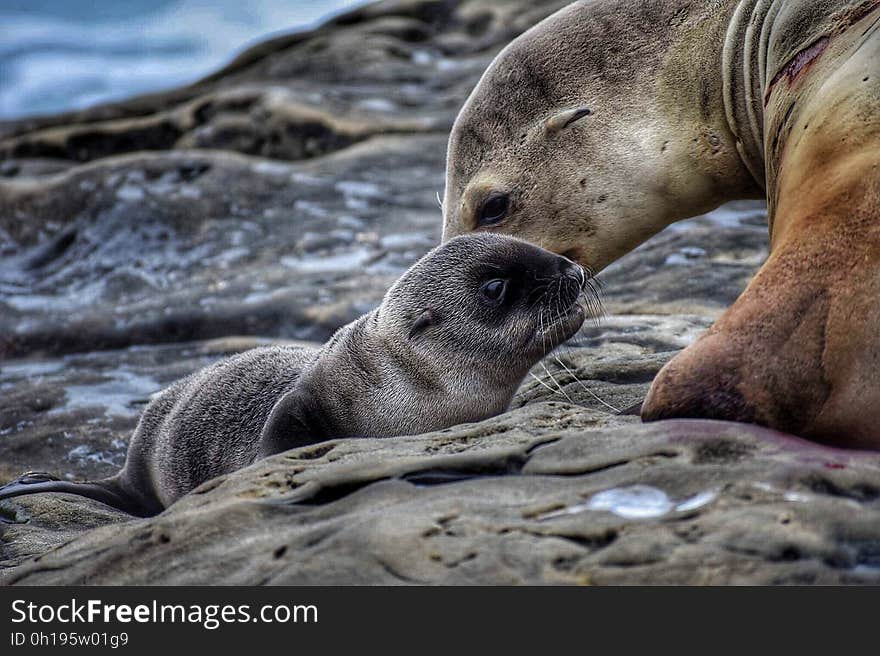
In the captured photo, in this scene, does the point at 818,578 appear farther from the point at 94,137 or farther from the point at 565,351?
the point at 94,137

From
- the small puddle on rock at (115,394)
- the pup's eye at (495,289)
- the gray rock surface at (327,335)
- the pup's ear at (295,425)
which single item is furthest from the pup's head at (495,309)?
the small puddle on rock at (115,394)

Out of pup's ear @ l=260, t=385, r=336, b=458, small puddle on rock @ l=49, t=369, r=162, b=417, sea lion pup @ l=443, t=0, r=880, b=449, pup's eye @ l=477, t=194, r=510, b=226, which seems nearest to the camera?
sea lion pup @ l=443, t=0, r=880, b=449

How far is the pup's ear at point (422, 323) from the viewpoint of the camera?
14.3ft

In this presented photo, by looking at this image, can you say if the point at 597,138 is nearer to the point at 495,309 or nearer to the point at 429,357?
the point at 495,309

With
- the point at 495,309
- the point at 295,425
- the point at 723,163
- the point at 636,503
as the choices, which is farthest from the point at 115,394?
the point at 636,503

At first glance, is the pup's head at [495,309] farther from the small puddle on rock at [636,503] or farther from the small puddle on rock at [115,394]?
the small puddle on rock at [115,394]

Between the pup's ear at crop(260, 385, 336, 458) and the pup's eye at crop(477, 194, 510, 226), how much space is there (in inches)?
42.4

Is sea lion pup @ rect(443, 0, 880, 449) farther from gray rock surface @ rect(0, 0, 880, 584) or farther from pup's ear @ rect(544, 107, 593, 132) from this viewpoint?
gray rock surface @ rect(0, 0, 880, 584)

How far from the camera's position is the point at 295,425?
413cm

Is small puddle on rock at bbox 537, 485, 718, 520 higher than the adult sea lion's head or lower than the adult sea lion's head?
lower

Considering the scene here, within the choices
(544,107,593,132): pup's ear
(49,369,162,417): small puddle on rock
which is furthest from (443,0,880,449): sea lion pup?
(49,369,162,417): small puddle on rock

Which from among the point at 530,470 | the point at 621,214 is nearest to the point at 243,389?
the point at 621,214

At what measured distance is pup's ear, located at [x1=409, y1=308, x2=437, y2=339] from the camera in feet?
14.3

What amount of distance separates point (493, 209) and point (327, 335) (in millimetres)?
2433
